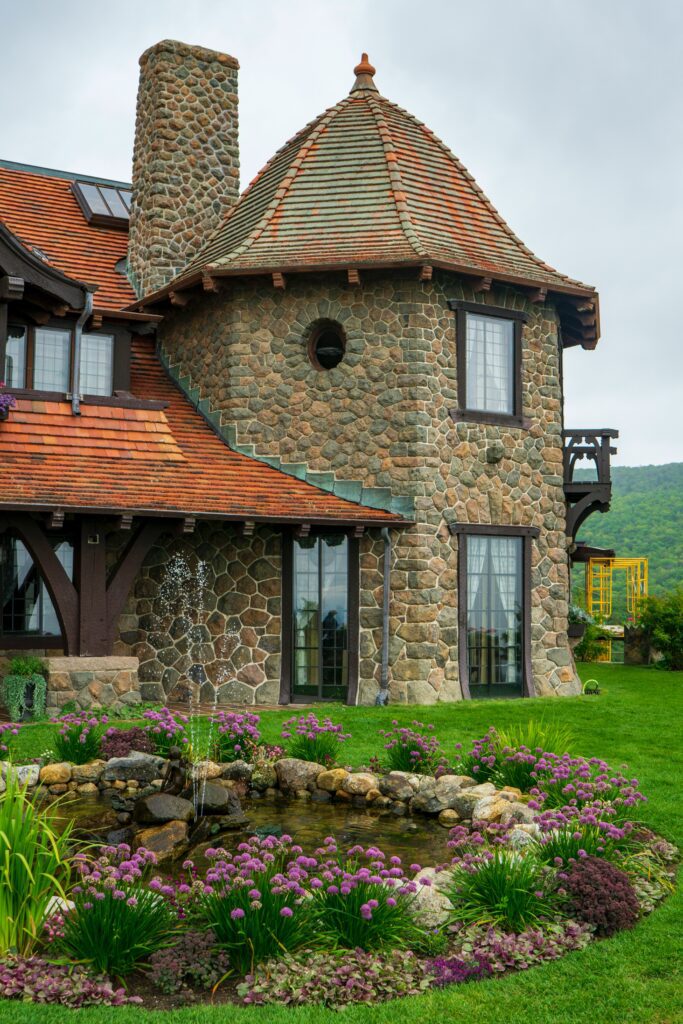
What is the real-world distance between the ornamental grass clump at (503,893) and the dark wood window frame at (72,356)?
9778mm

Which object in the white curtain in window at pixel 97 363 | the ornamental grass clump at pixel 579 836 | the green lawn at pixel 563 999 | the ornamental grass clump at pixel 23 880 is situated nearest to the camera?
the green lawn at pixel 563 999

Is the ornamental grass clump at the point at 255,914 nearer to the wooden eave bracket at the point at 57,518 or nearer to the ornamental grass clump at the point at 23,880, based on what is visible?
the ornamental grass clump at the point at 23,880

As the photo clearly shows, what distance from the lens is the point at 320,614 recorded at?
47.9 ft

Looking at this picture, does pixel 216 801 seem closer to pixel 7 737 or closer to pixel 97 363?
pixel 7 737

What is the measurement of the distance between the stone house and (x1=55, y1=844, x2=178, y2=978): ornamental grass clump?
7.08m

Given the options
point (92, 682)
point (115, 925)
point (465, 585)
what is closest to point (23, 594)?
point (92, 682)

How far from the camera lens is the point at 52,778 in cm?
910

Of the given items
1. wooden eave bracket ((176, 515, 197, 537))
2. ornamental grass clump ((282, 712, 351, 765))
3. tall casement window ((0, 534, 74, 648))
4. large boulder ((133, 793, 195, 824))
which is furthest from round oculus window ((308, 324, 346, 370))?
large boulder ((133, 793, 195, 824))

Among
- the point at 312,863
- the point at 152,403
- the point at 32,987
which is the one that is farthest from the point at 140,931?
the point at 152,403

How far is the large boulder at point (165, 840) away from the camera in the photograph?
755 cm

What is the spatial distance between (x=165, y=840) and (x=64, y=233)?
13.1 meters

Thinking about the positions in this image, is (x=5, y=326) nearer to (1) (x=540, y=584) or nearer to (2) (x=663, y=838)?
(1) (x=540, y=584)

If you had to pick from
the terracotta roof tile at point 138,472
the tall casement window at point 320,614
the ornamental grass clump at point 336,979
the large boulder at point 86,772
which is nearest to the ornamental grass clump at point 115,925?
the ornamental grass clump at point 336,979

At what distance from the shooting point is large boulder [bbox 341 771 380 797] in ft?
29.8
